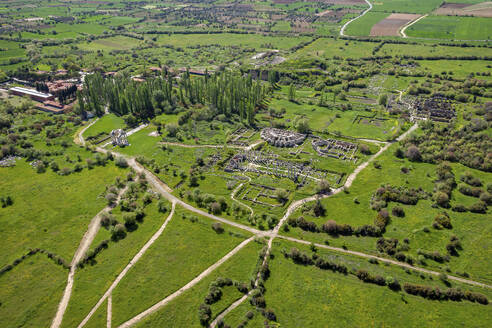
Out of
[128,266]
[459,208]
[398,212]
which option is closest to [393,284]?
[398,212]

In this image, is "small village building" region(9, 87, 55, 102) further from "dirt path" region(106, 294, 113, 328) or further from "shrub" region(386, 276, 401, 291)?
"shrub" region(386, 276, 401, 291)

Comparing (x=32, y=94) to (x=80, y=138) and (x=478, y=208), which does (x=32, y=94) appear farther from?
(x=478, y=208)

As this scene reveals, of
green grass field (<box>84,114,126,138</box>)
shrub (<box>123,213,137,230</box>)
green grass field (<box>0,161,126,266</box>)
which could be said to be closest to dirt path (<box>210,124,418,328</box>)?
shrub (<box>123,213,137,230</box>)

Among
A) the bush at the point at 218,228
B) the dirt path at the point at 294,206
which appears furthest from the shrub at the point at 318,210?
the bush at the point at 218,228

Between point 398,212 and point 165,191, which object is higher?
point 398,212

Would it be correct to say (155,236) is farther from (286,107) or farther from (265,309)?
(286,107)

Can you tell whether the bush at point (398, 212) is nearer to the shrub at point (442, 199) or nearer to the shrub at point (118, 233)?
the shrub at point (442, 199)
